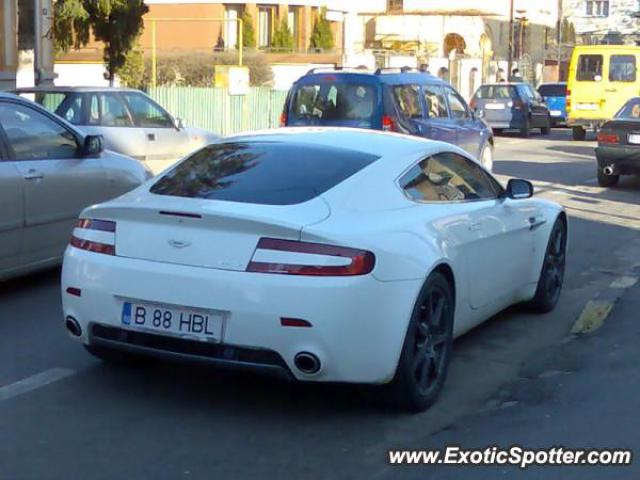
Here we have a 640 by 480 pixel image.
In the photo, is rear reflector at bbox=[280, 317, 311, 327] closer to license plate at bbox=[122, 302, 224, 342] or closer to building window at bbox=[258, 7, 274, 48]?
license plate at bbox=[122, 302, 224, 342]

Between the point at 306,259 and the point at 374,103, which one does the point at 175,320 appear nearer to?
the point at 306,259

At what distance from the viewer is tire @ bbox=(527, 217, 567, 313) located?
796 centimetres

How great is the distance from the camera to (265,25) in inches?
1831

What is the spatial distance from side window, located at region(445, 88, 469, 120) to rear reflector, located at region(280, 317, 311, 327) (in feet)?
36.2

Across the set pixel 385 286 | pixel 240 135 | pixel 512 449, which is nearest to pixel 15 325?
pixel 240 135

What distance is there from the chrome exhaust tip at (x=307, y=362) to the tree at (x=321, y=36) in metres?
43.5

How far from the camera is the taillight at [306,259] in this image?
5.17 metres

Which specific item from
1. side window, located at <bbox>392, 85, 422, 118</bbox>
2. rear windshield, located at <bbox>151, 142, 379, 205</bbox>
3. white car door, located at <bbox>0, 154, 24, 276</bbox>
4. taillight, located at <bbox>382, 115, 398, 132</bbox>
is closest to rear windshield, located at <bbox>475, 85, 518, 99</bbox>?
side window, located at <bbox>392, 85, 422, 118</bbox>

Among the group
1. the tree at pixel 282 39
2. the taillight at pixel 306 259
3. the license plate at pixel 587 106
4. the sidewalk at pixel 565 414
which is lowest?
the sidewalk at pixel 565 414

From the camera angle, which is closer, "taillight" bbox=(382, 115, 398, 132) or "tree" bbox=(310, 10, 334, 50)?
"taillight" bbox=(382, 115, 398, 132)

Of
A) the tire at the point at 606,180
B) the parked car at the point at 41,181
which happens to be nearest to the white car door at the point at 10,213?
the parked car at the point at 41,181

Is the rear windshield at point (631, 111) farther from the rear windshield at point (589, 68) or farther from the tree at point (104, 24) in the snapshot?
the rear windshield at point (589, 68)

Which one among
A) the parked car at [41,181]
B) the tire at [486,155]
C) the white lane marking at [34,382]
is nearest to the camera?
the white lane marking at [34,382]

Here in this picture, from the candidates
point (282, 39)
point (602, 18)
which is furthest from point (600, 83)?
point (602, 18)
